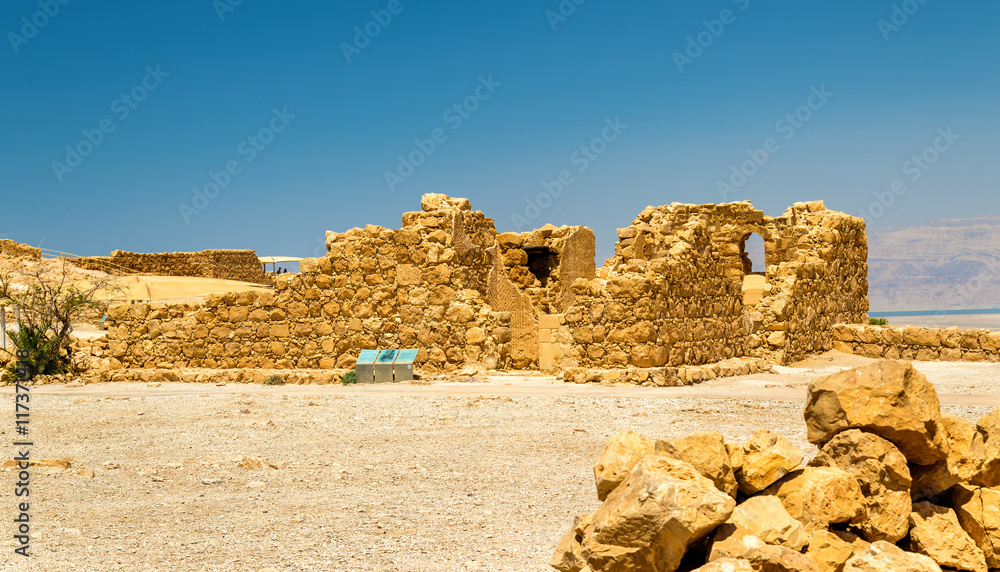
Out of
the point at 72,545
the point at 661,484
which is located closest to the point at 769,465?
the point at 661,484

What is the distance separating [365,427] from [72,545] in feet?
12.8

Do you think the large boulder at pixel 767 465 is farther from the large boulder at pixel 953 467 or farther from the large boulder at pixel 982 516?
the large boulder at pixel 982 516

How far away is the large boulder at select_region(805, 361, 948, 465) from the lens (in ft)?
13.6

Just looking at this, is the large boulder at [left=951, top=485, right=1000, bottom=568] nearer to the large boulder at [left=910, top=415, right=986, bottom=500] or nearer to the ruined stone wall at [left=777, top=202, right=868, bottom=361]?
the large boulder at [left=910, top=415, right=986, bottom=500]

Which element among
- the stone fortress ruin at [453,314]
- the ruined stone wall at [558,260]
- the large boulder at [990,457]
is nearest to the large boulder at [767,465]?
the large boulder at [990,457]

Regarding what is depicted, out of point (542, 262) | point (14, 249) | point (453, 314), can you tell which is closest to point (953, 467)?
point (453, 314)

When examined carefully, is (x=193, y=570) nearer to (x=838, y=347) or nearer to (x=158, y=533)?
(x=158, y=533)

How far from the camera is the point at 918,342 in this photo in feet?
53.7

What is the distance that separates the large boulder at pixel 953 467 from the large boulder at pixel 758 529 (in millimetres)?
1012

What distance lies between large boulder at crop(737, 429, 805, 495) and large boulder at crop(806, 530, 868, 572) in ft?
1.07

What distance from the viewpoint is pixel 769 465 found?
4156 millimetres

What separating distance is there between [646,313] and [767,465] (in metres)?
8.30

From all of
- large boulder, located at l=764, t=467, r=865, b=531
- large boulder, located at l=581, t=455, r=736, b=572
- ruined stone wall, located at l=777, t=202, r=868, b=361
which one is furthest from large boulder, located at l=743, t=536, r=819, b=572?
ruined stone wall, located at l=777, t=202, r=868, b=361

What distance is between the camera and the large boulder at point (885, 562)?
3486 millimetres
